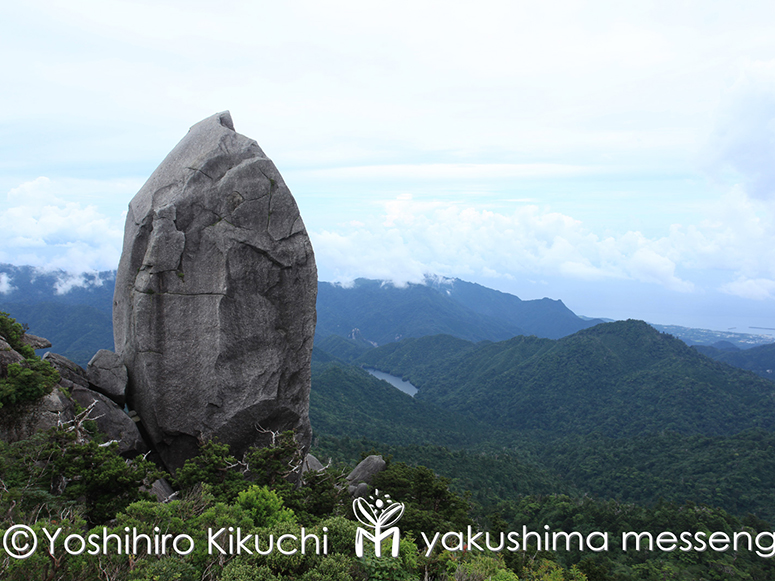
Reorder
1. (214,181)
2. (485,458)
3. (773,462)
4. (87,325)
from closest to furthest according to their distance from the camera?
(214,181)
(773,462)
(485,458)
(87,325)

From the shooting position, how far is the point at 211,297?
16.4 meters

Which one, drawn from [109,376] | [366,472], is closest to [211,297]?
[109,376]

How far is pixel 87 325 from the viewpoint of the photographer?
147125 mm

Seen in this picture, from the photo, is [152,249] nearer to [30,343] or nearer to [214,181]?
[214,181]

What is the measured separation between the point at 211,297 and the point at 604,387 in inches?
4628

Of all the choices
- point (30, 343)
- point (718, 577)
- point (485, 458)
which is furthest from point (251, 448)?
point (485, 458)

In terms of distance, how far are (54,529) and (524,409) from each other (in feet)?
377

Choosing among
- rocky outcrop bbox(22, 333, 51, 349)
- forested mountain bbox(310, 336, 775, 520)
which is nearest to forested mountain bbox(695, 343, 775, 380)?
forested mountain bbox(310, 336, 775, 520)

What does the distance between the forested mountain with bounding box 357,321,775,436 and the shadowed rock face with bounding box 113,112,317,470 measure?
92784mm

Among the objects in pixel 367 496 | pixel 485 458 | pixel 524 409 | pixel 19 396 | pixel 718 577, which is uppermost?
pixel 19 396
